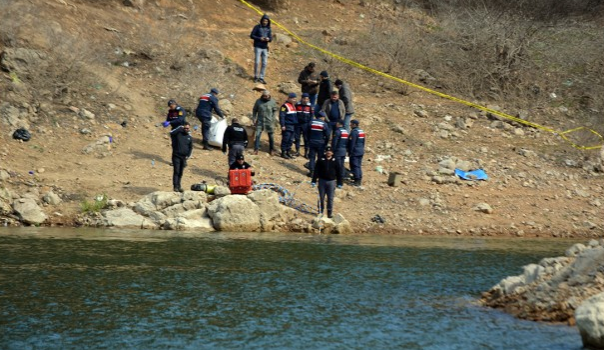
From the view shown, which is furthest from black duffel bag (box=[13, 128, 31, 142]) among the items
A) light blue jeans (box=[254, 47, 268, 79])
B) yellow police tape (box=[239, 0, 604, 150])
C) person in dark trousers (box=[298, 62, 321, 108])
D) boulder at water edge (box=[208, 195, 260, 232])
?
yellow police tape (box=[239, 0, 604, 150])

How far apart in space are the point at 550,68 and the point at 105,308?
23.1 metres

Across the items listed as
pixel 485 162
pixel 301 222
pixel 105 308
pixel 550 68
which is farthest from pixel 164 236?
pixel 550 68

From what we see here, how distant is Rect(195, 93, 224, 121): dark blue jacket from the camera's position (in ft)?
73.0

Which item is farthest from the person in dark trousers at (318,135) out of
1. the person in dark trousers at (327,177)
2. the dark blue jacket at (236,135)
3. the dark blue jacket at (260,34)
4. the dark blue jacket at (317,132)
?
the dark blue jacket at (260,34)

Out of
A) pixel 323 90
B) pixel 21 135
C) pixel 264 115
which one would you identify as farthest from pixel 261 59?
pixel 21 135

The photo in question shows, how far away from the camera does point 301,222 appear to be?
18.7m

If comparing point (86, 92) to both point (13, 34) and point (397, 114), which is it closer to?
point (13, 34)

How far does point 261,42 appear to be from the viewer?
25547 mm

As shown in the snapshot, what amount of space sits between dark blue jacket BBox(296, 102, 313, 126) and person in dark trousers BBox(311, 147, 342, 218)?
3.42 meters

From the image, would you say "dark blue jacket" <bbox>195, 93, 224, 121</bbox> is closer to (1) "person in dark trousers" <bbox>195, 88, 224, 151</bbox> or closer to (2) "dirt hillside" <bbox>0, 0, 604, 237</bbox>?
(1) "person in dark trousers" <bbox>195, 88, 224, 151</bbox>

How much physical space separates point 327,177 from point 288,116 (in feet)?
13.0

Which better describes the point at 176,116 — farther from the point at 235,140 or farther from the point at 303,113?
the point at 303,113

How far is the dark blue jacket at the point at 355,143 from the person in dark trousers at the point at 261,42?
5930 mm

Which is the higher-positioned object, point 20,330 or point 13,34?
point 13,34
